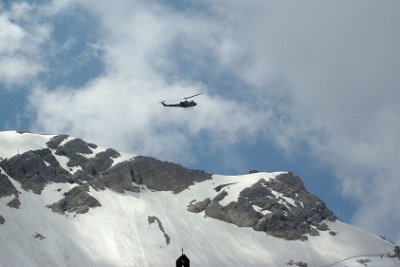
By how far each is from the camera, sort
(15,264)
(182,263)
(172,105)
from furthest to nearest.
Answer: (15,264) < (172,105) < (182,263)

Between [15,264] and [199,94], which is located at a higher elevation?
[199,94]

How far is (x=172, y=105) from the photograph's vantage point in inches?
5477

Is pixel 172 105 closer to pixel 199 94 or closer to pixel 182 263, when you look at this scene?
pixel 199 94

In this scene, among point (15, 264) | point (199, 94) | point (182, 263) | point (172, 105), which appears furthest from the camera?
point (15, 264)

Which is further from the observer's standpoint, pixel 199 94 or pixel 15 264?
pixel 15 264

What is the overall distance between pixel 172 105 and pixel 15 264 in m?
94.5

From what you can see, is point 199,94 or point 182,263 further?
point 199,94

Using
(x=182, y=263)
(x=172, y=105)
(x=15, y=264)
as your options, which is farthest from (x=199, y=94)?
(x=15, y=264)

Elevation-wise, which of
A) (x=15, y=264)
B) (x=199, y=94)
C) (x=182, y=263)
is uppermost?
(x=199, y=94)

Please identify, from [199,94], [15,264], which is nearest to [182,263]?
[199,94]

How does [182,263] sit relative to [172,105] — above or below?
below

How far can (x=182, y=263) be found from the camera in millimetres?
74062

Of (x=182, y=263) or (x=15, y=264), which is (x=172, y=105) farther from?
(x=15, y=264)

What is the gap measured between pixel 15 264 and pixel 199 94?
4118 inches
